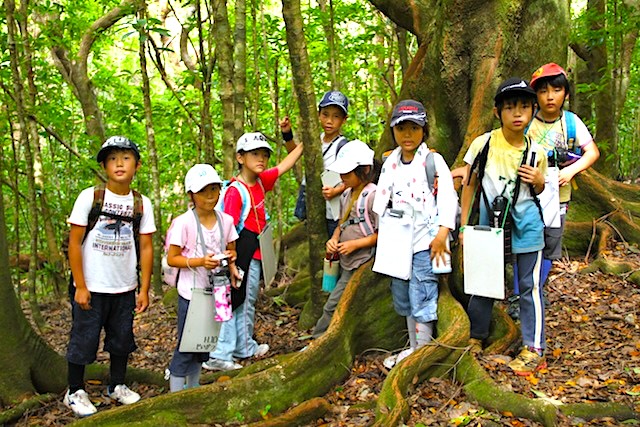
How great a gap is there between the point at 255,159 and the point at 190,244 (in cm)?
119

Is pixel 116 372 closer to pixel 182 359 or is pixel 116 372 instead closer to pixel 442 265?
pixel 182 359

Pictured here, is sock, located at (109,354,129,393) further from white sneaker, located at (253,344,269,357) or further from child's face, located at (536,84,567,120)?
child's face, located at (536,84,567,120)

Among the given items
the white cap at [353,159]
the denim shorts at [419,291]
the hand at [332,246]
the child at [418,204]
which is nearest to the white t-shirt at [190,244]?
the hand at [332,246]

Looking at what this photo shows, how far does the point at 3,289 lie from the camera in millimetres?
4430

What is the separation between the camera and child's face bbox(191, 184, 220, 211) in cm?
430

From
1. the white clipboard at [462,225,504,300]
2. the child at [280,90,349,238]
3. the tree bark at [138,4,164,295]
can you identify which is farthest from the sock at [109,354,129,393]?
the tree bark at [138,4,164,295]

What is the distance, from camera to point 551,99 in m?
4.55

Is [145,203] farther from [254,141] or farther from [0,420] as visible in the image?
[0,420]

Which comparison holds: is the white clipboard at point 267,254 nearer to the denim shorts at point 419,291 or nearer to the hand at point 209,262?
the hand at point 209,262

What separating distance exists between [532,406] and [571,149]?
2.20 m

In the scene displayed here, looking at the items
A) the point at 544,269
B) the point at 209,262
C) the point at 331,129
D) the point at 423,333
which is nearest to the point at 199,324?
the point at 209,262

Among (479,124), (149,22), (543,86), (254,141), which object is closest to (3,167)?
(149,22)

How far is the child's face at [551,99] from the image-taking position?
4.54 metres

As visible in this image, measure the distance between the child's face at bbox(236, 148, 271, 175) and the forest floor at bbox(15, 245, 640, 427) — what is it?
1.91 m
